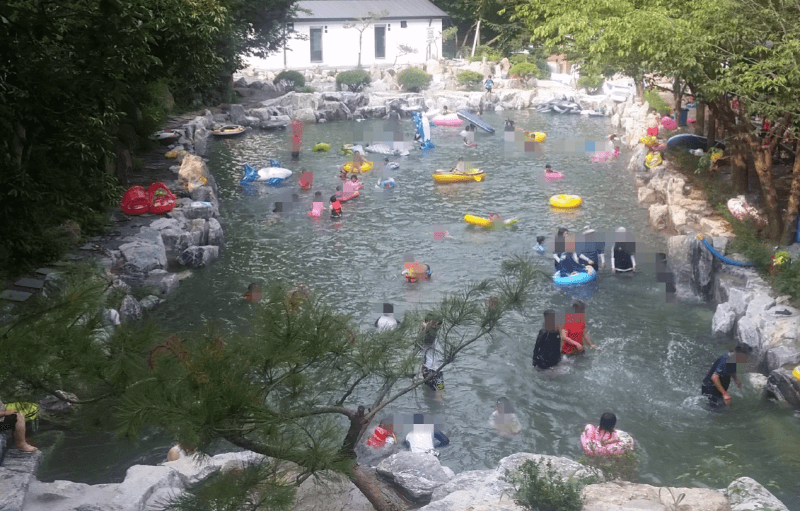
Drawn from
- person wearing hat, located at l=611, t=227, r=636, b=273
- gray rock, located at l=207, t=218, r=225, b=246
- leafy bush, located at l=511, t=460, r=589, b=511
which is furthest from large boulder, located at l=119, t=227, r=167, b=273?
leafy bush, located at l=511, t=460, r=589, b=511

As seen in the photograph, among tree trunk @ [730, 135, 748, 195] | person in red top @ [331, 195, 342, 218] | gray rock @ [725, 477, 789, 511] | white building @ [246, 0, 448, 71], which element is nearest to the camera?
gray rock @ [725, 477, 789, 511]

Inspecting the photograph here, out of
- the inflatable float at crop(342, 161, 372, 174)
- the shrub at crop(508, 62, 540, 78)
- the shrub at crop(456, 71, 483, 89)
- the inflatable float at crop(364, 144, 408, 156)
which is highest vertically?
the shrub at crop(508, 62, 540, 78)

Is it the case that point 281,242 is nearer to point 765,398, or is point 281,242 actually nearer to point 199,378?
point 765,398

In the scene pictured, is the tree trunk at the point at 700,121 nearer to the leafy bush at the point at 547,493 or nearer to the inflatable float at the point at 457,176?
the inflatable float at the point at 457,176

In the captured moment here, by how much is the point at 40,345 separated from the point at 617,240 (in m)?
12.9

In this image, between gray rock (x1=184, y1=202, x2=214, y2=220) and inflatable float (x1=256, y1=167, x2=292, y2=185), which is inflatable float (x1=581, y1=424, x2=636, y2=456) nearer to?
gray rock (x1=184, y1=202, x2=214, y2=220)

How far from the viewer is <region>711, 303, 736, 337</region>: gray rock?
12.6 metres

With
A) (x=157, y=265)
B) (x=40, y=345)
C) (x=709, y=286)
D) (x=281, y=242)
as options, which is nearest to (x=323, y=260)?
(x=281, y=242)

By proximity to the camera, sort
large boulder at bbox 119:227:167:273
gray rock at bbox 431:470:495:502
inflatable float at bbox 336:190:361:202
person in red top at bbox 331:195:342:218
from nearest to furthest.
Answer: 1. gray rock at bbox 431:470:495:502
2. large boulder at bbox 119:227:167:273
3. person in red top at bbox 331:195:342:218
4. inflatable float at bbox 336:190:361:202

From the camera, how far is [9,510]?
6.59 meters

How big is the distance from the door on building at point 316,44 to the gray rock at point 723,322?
45.6 meters

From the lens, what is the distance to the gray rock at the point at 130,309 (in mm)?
12828

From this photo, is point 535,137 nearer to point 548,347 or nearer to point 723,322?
point 723,322

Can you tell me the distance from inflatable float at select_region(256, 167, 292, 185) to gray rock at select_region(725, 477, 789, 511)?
18.8 m
